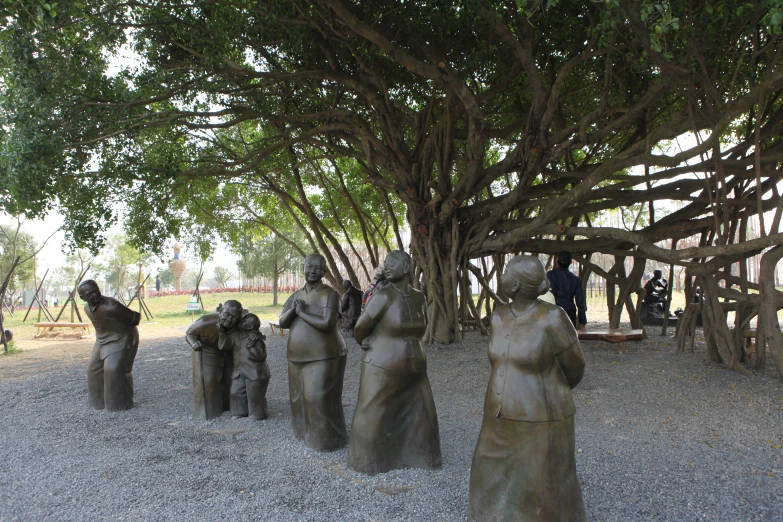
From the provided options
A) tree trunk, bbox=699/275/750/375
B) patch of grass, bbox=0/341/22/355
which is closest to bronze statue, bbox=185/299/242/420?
tree trunk, bbox=699/275/750/375

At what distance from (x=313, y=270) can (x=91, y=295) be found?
115 inches

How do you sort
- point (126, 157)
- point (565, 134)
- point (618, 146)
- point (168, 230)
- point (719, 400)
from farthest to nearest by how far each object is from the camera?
point (618, 146) < point (168, 230) < point (126, 157) < point (565, 134) < point (719, 400)

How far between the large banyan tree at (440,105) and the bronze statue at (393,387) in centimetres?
264

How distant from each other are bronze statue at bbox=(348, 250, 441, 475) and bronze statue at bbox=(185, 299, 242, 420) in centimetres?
210

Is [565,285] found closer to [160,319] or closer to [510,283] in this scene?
[510,283]

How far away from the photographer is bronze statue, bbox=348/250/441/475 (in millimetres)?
3846

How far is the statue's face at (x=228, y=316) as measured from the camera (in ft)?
17.7

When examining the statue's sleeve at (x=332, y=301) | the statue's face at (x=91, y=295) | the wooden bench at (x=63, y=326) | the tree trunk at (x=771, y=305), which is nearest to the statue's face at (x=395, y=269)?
the statue's sleeve at (x=332, y=301)

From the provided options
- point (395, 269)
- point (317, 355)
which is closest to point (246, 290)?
point (317, 355)

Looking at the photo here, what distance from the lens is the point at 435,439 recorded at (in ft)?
13.1

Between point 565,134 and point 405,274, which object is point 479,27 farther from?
point 405,274

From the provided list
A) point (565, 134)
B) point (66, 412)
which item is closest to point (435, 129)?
point (565, 134)

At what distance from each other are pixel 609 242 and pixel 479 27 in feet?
→ 12.6

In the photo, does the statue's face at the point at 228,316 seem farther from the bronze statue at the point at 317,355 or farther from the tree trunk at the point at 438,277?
the tree trunk at the point at 438,277
